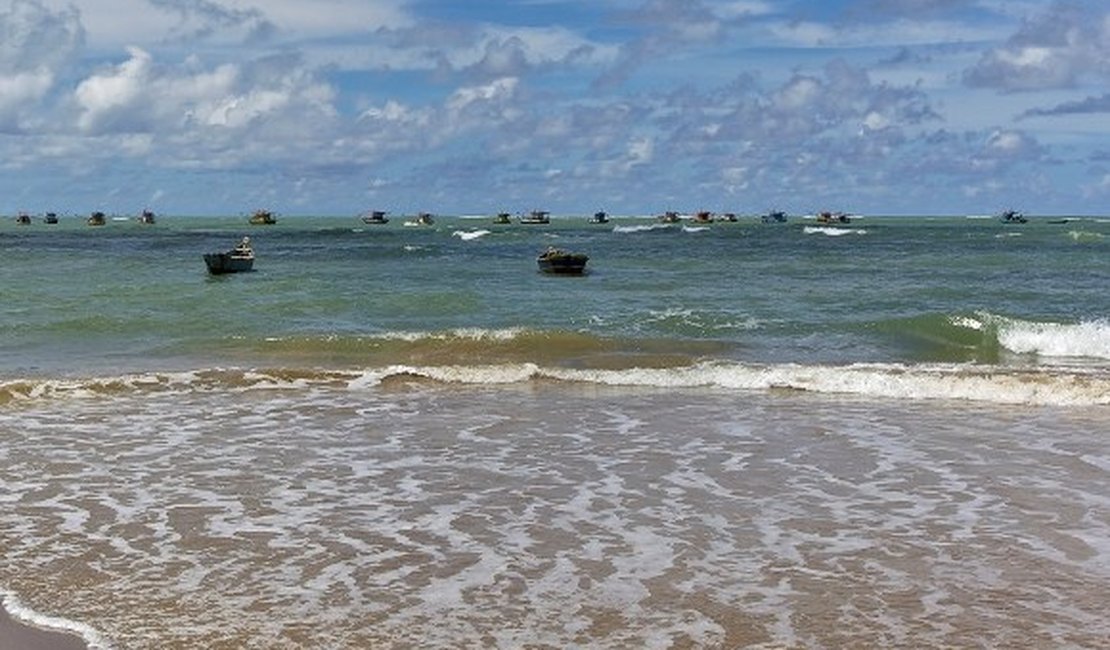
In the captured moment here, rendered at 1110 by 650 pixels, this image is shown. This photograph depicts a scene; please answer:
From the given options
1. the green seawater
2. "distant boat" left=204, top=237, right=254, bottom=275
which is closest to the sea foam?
the green seawater

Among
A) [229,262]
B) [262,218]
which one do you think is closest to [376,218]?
[262,218]

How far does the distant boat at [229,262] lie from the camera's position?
157 feet

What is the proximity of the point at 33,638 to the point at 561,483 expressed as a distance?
544cm

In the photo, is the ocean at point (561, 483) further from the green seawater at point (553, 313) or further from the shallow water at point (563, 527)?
the green seawater at point (553, 313)

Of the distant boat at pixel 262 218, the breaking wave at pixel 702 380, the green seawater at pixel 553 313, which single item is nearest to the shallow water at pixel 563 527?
the breaking wave at pixel 702 380

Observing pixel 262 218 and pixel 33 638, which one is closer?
pixel 33 638

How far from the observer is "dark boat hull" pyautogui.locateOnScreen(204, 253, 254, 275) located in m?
47.7

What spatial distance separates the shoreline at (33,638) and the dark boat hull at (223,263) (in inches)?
1641

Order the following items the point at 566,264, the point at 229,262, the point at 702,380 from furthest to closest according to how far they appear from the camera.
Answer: the point at 229,262, the point at 566,264, the point at 702,380

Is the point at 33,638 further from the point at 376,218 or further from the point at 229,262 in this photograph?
the point at 376,218

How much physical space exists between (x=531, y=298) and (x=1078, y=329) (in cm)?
1629

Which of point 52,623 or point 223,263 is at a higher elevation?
point 223,263

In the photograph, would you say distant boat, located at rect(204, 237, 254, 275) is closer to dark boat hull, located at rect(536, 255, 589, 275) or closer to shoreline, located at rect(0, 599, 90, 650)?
dark boat hull, located at rect(536, 255, 589, 275)

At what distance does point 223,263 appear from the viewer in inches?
1891
